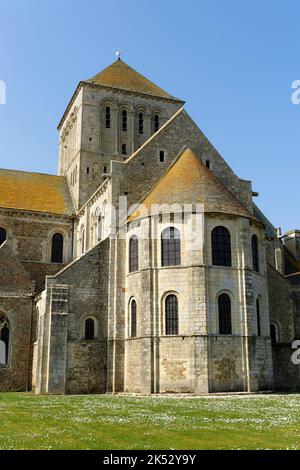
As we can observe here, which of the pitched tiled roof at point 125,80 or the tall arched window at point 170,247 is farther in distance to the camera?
the pitched tiled roof at point 125,80

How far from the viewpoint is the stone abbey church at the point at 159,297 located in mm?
25234

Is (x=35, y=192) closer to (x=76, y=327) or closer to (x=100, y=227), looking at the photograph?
(x=100, y=227)

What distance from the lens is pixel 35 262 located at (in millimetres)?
36375

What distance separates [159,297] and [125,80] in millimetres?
25222

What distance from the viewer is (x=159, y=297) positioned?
26141 millimetres

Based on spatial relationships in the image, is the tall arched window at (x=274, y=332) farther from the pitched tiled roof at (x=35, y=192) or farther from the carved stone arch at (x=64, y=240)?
the pitched tiled roof at (x=35, y=192)

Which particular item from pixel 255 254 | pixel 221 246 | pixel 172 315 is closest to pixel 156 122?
pixel 255 254

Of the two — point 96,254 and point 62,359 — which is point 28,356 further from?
point 96,254

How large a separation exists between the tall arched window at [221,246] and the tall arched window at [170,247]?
182cm

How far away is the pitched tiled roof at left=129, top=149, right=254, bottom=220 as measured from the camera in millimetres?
27000

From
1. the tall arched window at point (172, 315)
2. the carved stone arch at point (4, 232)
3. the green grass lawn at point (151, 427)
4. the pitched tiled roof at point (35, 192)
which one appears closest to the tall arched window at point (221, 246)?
the tall arched window at point (172, 315)

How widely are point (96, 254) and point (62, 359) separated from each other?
20.0ft

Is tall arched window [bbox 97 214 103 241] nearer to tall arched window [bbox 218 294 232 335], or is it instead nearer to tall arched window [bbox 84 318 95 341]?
tall arched window [bbox 84 318 95 341]

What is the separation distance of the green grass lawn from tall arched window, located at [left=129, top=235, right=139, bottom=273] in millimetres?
10976
